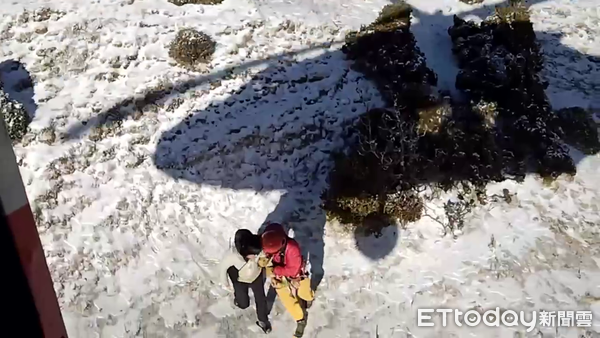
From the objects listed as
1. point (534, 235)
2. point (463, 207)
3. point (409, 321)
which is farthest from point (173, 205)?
point (534, 235)

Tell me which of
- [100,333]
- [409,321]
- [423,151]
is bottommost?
[100,333]

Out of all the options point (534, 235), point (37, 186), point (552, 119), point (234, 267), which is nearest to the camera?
point (234, 267)

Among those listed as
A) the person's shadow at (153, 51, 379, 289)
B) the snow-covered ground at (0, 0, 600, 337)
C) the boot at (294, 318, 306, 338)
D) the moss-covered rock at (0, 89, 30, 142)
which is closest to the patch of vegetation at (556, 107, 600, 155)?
the snow-covered ground at (0, 0, 600, 337)

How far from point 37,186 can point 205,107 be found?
11.6 ft

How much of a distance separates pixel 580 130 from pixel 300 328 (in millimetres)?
7022

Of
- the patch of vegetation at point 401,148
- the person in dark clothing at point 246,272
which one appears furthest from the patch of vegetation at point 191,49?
the person in dark clothing at point 246,272

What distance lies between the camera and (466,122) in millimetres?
10594

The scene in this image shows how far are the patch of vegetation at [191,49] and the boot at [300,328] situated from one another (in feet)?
22.1

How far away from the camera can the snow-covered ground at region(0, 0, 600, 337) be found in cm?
860

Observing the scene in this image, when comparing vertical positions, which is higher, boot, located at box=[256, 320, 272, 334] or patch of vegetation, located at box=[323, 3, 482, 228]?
patch of vegetation, located at box=[323, 3, 482, 228]

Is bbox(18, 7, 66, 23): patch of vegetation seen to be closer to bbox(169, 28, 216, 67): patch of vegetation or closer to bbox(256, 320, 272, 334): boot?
bbox(169, 28, 216, 67): patch of vegetation

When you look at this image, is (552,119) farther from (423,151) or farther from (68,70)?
(68,70)

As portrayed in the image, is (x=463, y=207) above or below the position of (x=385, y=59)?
below

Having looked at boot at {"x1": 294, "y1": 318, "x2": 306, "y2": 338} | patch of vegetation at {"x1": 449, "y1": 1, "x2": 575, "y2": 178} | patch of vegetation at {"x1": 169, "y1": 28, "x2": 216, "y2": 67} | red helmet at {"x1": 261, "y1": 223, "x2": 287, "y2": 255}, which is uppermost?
red helmet at {"x1": 261, "y1": 223, "x2": 287, "y2": 255}
